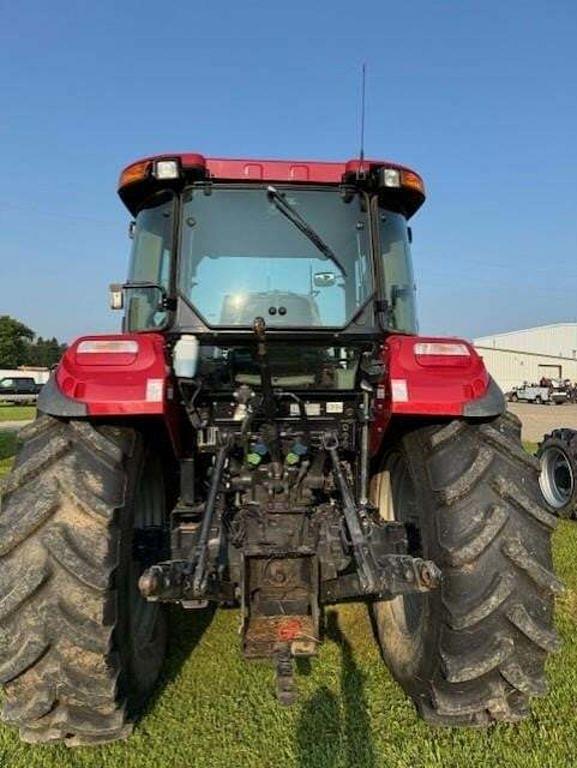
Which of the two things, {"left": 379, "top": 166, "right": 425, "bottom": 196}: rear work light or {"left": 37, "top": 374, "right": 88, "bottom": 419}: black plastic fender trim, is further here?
{"left": 379, "top": 166, "right": 425, "bottom": 196}: rear work light

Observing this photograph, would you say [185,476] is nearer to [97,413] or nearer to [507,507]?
[97,413]

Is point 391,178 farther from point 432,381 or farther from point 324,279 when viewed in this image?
point 432,381

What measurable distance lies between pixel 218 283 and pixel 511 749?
2445 millimetres

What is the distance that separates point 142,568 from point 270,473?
2.50ft

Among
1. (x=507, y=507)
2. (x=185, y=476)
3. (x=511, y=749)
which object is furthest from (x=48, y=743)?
(x=507, y=507)

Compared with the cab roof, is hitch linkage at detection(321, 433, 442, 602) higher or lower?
lower

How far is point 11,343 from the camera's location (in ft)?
263

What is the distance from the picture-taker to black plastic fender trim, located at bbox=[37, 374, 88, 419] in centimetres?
278

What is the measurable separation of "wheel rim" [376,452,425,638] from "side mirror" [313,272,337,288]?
96cm

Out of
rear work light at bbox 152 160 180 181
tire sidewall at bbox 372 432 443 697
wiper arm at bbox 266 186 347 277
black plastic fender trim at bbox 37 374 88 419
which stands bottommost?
tire sidewall at bbox 372 432 443 697

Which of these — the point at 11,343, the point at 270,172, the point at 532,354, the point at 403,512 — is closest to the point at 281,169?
the point at 270,172

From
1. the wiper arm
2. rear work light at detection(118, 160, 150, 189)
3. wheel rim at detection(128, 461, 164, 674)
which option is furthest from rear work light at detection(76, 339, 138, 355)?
the wiper arm

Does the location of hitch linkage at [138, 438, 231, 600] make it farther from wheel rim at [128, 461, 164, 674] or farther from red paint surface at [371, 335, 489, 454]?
red paint surface at [371, 335, 489, 454]

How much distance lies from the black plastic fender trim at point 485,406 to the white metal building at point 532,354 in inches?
2160
